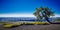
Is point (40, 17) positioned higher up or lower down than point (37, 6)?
lower down

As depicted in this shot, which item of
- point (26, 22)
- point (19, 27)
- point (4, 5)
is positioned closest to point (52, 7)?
point (26, 22)

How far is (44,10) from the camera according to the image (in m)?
3.27

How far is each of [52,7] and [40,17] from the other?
0.40 metres

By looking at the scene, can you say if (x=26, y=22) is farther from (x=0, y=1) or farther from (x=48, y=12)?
(x=0, y=1)

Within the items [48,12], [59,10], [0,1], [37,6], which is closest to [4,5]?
[0,1]

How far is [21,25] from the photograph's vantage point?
3.25m

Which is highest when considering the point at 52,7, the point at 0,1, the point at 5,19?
the point at 0,1

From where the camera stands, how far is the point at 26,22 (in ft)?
10.9

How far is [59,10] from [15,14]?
1134 millimetres

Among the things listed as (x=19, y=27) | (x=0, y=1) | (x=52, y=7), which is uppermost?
(x=0, y=1)

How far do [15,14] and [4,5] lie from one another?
384 millimetres

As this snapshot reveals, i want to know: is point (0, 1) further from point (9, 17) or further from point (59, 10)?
point (59, 10)

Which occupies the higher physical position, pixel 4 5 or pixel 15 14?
pixel 4 5

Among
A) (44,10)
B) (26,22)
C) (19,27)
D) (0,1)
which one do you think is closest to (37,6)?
(44,10)
